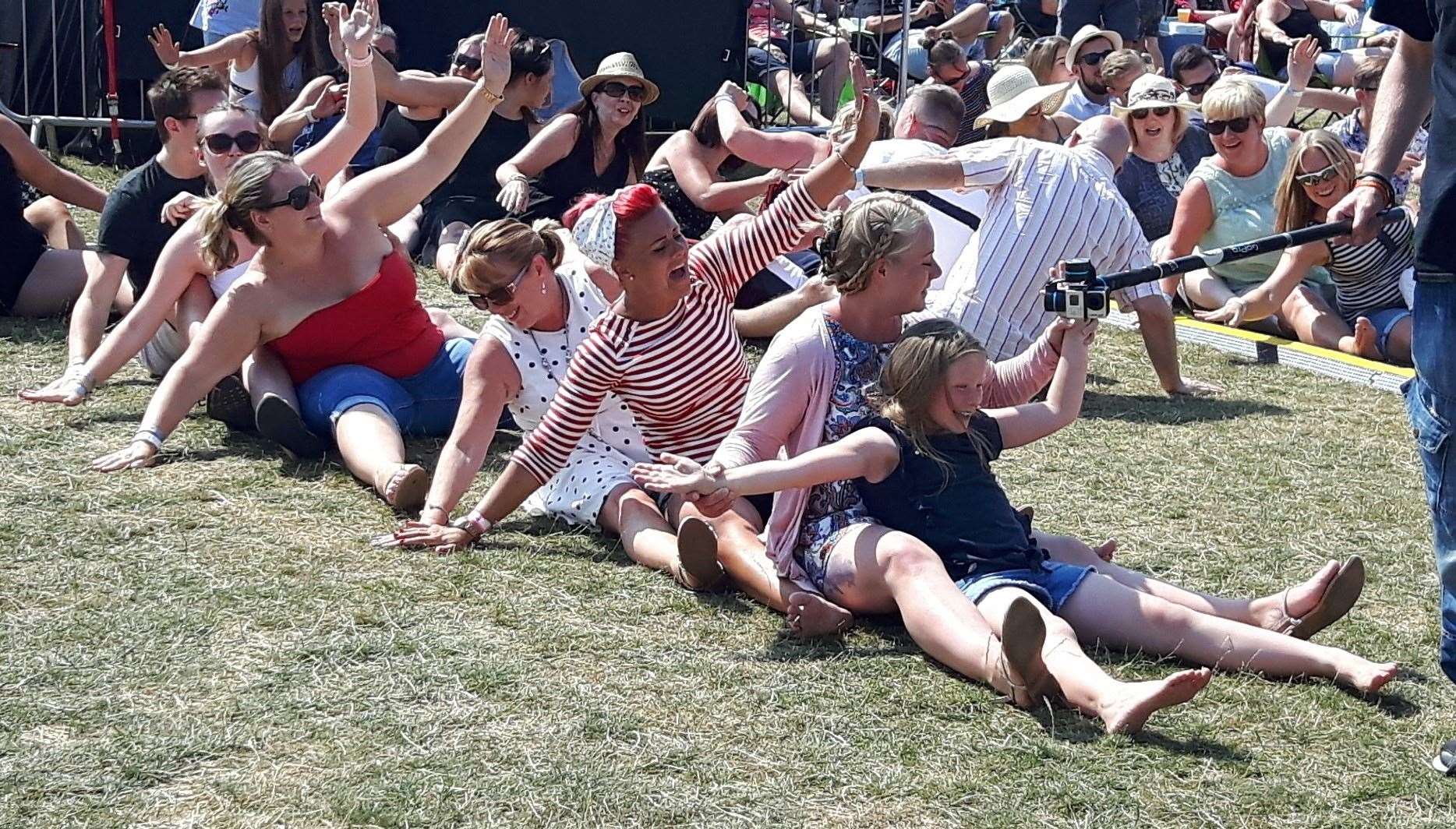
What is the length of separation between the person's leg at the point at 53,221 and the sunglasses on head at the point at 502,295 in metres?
3.78

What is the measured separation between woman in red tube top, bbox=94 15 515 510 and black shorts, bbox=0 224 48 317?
2.22 meters

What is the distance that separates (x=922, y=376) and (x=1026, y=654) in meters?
0.74

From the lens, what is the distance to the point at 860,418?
3947mm

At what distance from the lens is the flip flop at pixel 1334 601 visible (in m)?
3.65

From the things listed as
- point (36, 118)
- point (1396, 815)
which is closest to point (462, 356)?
point (1396, 815)

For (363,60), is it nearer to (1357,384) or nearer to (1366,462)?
(1366,462)

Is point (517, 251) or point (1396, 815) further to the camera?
point (517, 251)

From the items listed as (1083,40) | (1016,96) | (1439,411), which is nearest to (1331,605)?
(1439,411)

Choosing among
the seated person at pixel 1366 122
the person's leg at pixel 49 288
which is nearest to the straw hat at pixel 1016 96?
the seated person at pixel 1366 122

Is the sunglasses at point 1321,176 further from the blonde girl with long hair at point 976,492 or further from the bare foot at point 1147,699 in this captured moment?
the bare foot at point 1147,699

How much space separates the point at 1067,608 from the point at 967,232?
10.5 ft

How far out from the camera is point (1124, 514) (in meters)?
5.06

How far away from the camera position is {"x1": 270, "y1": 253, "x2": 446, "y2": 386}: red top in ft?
18.1

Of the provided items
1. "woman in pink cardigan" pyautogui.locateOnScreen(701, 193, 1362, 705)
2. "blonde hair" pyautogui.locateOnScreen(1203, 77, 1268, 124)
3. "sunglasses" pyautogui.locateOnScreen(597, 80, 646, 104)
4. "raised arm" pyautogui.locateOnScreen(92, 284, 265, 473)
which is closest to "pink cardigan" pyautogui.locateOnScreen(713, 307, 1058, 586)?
"woman in pink cardigan" pyautogui.locateOnScreen(701, 193, 1362, 705)
